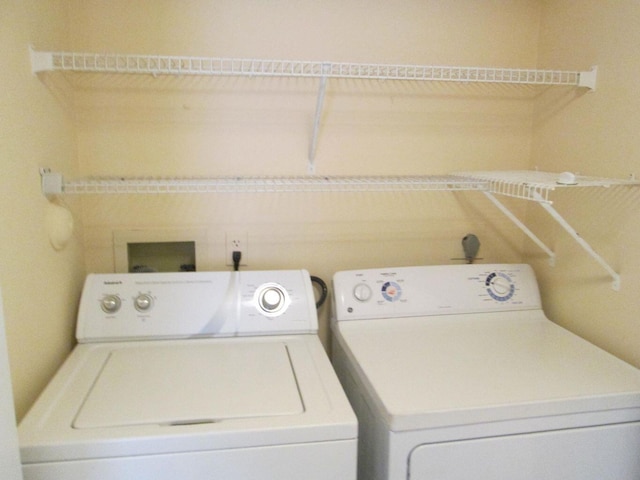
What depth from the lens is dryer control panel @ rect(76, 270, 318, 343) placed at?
158cm

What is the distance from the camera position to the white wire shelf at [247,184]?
4.75 ft

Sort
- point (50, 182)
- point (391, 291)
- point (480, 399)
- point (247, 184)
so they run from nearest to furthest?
point (480, 399) → point (50, 182) → point (247, 184) → point (391, 291)

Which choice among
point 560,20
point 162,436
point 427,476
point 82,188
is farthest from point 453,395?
point 560,20

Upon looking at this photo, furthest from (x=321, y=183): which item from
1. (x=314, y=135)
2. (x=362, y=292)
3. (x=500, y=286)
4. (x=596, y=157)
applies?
(x=596, y=157)

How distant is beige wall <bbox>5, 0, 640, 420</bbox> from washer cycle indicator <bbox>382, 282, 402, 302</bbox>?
0.22 meters

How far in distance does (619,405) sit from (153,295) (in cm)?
141

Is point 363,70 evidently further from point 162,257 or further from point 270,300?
point 162,257

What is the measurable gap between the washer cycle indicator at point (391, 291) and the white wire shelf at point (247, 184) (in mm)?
358

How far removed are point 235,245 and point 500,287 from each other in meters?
1.02

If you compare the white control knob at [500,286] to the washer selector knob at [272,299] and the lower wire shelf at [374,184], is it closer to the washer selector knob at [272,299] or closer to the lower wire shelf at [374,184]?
the lower wire shelf at [374,184]

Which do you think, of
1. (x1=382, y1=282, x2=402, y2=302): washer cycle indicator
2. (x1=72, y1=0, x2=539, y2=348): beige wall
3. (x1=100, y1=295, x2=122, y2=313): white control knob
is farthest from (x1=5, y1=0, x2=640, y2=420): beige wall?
(x1=382, y1=282, x2=402, y2=302): washer cycle indicator

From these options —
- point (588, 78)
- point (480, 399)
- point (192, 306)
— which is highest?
point (588, 78)

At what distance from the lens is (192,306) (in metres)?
1.63

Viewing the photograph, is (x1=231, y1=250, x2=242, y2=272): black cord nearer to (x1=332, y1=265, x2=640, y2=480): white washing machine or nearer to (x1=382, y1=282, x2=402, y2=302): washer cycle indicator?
(x1=332, y1=265, x2=640, y2=480): white washing machine
